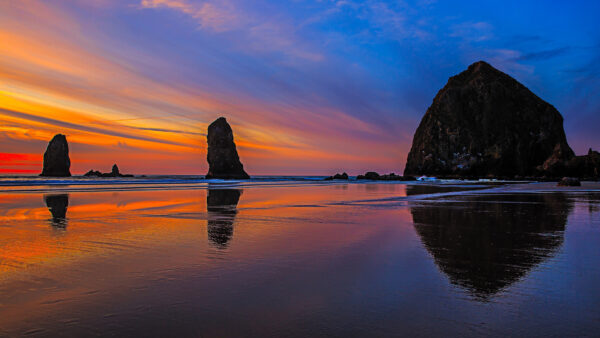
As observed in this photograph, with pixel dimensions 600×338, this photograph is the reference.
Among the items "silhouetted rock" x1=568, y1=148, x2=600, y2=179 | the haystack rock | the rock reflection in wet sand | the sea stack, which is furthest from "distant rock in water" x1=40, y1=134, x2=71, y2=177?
"silhouetted rock" x1=568, y1=148, x2=600, y2=179

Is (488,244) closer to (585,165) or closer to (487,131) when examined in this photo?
(585,165)

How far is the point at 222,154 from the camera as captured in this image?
382ft

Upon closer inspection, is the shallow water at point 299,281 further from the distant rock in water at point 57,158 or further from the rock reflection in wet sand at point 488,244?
the distant rock in water at point 57,158

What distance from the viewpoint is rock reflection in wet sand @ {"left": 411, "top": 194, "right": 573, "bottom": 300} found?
5.01 meters

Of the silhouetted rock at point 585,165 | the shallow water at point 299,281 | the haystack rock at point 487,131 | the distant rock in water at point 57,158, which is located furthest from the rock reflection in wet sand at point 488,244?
the distant rock in water at point 57,158

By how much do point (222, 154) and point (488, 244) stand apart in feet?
370

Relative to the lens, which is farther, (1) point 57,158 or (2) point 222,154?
(1) point 57,158

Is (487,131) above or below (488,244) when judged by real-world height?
above

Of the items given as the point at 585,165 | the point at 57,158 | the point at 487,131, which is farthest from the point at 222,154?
the point at 585,165

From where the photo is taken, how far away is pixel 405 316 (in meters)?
3.53

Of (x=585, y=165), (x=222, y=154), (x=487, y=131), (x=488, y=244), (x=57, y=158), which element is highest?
(x=487, y=131)

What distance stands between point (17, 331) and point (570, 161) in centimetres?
10441

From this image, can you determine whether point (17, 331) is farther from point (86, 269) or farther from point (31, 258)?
point (31, 258)

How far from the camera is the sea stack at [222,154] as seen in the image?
114438 millimetres
